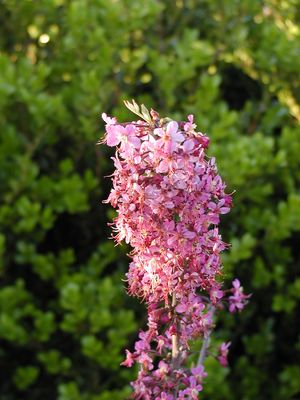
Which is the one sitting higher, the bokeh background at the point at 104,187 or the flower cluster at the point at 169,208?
the bokeh background at the point at 104,187

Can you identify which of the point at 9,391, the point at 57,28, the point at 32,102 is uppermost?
the point at 57,28

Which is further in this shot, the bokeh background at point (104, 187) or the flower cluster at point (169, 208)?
the bokeh background at point (104, 187)

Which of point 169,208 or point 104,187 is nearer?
point 169,208

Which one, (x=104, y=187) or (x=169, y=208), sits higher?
(x=104, y=187)

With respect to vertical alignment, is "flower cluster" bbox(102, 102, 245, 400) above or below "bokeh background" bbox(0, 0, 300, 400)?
below

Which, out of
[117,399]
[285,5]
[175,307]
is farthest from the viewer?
[285,5]

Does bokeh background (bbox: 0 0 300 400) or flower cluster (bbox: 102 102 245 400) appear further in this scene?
bokeh background (bbox: 0 0 300 400)

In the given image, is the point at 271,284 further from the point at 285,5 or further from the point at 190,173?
the point at 190,173

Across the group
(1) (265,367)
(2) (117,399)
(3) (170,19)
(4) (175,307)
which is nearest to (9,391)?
(2) (117,399)
